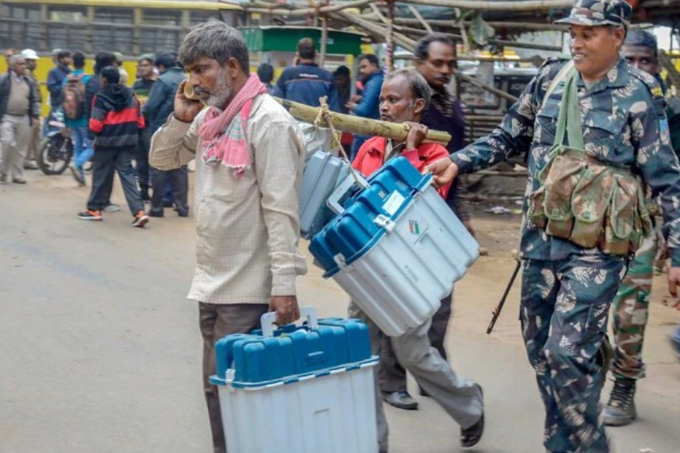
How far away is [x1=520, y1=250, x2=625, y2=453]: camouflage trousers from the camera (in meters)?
4.21

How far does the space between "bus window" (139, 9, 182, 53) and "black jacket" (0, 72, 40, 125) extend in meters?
6.28

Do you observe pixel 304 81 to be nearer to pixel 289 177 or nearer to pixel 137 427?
pixel 137 427

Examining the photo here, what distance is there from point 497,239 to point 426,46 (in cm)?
606

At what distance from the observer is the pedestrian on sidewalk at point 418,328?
495 cm

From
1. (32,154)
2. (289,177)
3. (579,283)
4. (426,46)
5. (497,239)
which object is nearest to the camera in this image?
(289,177)

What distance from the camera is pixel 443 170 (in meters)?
4.55

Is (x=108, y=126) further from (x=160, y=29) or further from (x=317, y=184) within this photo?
(x=160, y=29)

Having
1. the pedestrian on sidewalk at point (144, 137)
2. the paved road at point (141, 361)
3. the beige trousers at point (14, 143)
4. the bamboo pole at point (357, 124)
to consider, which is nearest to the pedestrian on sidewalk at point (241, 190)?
the bamboo pole at point (357, 124)

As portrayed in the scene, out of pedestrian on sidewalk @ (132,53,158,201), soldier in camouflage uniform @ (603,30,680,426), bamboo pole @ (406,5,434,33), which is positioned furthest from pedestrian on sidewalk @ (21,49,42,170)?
soldier in camouflage uniform @ (603,30,680,426)

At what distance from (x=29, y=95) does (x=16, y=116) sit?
0.35 metres

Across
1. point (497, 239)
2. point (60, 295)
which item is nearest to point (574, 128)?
point (60, 295)

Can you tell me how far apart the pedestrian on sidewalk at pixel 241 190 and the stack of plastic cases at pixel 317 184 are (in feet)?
0.41

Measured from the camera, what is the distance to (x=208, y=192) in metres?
4.07

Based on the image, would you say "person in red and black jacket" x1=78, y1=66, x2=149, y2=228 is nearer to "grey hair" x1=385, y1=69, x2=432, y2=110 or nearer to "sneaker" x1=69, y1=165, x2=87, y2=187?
"sneaker" x1=69, y1=165, x2=87, y2=187
